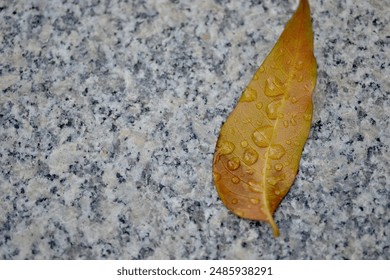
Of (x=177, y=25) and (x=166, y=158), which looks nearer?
(x=166, y=158)

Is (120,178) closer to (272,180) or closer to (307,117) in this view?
(272,180)

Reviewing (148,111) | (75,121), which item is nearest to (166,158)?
(148,111)

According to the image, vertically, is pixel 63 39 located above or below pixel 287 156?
above

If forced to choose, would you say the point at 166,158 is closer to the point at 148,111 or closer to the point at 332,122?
the point at 148,111

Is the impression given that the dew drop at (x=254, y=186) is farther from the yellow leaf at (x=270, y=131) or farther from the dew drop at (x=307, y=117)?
the dew drop at (x=307, y=117)

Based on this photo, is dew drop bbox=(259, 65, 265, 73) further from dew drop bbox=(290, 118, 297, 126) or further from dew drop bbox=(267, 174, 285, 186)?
dew drop bbox=(267, 174, 285, 186)

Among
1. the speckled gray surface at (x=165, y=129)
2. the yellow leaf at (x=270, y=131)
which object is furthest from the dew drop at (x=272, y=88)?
the speckled gray surface at (x=165, y=129)

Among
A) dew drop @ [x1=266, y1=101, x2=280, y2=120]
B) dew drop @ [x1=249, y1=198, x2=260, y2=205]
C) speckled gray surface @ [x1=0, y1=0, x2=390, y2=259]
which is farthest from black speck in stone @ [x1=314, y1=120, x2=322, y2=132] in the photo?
dew drop @ [x1=249, y1=198, x2=260, y2=205]

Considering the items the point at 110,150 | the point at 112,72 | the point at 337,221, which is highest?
the point at 112,72
